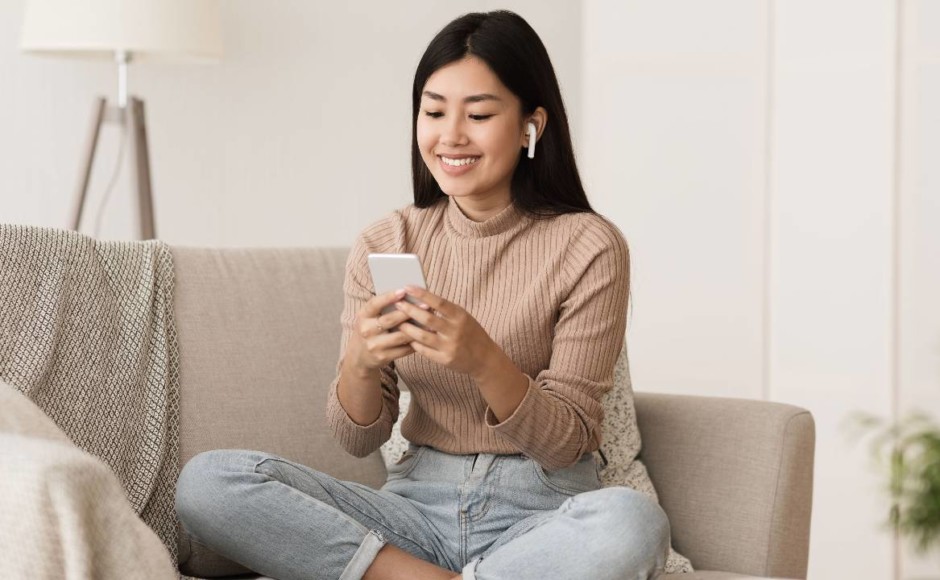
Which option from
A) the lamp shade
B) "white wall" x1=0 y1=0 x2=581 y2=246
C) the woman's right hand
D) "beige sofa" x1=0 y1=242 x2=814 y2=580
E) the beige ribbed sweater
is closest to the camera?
the woman's right hand

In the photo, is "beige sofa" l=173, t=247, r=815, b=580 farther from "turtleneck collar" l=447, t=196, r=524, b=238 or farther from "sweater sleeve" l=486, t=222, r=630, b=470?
"turtleneck collar" l=447, t=196, r=524, b=238

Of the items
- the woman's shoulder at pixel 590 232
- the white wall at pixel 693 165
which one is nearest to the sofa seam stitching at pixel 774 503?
the woman's shoulder at pixel 590 232

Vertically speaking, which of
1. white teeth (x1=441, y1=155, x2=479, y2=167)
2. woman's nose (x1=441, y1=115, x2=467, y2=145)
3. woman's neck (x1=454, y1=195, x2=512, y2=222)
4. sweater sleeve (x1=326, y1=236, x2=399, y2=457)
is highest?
woman's nose (x1=441, y1=115, x2=467, y2=145)

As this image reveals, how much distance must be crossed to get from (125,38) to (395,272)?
1481 mm

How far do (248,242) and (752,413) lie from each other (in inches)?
76.0

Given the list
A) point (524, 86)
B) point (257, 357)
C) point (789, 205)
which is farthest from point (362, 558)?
point (789, 205)

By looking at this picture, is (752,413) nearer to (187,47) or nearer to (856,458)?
(856,458)

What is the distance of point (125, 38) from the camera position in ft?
9.11

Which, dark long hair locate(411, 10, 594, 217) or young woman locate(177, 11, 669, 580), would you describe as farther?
dark long hair locate(411, 10, 594, 217)

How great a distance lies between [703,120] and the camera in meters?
3.32

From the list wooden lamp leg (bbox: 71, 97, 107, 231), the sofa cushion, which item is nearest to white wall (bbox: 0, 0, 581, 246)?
wooden lamp leg (bbox: 71, 97, 107, 231)

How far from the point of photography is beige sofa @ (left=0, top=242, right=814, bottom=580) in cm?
184

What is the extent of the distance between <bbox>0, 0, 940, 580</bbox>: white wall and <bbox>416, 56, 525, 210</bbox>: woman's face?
4.93 ft

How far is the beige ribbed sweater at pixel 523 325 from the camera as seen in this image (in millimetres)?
1727
